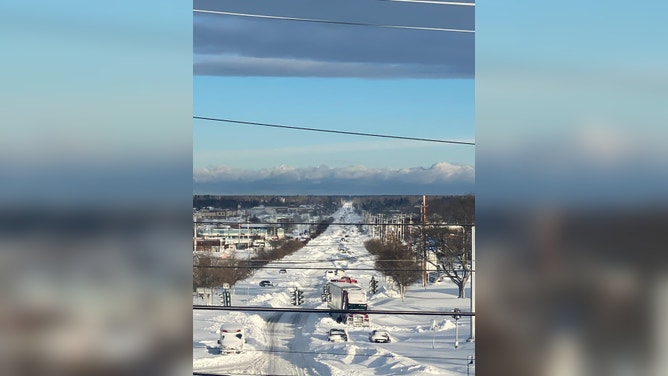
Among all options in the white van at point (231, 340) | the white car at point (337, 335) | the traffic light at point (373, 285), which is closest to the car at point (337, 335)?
the white car at point (337, 335)

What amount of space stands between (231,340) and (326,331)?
1.03m

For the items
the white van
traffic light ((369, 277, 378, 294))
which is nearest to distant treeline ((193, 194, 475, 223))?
traffic light ((369, 277, 378, 294))

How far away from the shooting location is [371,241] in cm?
442

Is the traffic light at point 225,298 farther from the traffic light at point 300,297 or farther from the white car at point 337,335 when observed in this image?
the white car at point 337,335

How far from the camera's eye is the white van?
4719 millimetres

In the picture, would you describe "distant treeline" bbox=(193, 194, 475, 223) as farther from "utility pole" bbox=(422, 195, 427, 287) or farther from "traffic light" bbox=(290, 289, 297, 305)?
"traffic light" bbox=(290, 289, 297, 305)

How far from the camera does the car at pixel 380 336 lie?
4.95 meters

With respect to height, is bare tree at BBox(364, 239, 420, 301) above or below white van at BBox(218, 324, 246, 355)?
above

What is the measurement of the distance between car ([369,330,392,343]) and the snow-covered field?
41 millimetres

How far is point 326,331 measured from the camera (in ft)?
18.4

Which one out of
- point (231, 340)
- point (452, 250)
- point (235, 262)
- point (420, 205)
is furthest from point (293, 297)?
point (420, 205)
